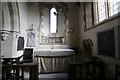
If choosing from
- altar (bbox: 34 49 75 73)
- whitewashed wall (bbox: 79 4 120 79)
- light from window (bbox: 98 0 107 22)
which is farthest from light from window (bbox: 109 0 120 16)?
altar (bbox: 34 49 75 73)

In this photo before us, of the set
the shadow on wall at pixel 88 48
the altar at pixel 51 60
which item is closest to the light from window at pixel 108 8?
the shadow on wall at pixel 88 48

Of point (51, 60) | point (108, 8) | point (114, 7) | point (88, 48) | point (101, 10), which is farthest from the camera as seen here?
point (51, 60)

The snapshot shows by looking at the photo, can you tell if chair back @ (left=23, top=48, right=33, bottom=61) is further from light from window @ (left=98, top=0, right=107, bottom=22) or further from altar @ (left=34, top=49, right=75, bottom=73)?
light from window @ (left=98, top=0, right=107, bottom=22)

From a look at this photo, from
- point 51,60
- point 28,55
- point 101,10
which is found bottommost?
point 51,60

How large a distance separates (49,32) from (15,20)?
1.96 meters

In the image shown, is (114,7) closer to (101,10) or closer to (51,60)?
(101,10)

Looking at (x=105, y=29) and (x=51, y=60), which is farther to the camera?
(x=51, y=60)

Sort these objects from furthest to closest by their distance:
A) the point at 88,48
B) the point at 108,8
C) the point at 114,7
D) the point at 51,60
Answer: the point at 51,60
the point at 88,48
the point at 108,8
the point at 114,7

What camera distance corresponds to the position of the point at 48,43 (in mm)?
6258

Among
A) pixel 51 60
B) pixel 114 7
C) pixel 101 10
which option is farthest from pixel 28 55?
pixel 114 7

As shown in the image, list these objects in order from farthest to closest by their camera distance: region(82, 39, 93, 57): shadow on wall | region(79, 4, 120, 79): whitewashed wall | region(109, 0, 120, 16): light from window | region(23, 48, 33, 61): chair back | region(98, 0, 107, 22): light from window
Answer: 1. region(82, 39, 93, 57): shadow on wall
2. region(23, 48, 33, 61): chair back
3. region(98, 0, 107, 22): light from window
4. region(109, 0, 120, 16): light from window
5. region(79, 4, 120, 79): whitewashed wall

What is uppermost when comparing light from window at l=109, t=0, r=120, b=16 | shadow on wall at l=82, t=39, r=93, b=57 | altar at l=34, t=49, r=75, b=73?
light from window at l=109, t=0, r=120, b=16

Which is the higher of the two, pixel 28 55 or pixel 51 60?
pixel 28 55

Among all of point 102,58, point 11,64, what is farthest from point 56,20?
point 11,64
